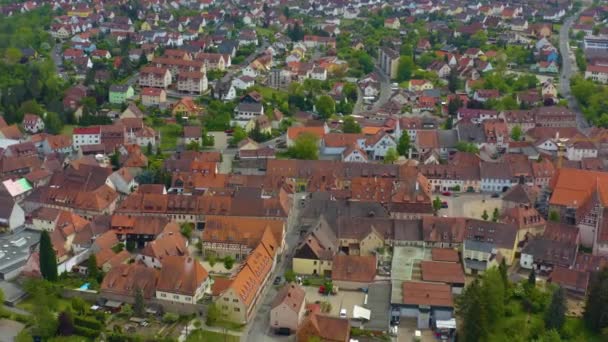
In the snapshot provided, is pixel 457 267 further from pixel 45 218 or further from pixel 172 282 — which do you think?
pixel 45 218

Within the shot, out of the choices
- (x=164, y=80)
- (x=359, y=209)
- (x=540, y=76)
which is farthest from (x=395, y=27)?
(x=359, y=209)

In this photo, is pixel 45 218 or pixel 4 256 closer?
pixel 4 256

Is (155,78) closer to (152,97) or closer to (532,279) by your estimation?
(152,97)

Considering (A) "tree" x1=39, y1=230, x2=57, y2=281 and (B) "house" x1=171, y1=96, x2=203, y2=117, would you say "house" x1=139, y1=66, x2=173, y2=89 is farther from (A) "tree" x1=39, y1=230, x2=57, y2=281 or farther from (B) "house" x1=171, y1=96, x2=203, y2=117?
(A) "tree" x1=39, y1=230, x2=57, y2=281

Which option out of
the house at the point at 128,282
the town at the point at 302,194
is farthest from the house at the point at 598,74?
the house at the point at 128,282

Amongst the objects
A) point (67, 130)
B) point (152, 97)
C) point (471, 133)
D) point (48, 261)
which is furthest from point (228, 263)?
point (152, 97)
